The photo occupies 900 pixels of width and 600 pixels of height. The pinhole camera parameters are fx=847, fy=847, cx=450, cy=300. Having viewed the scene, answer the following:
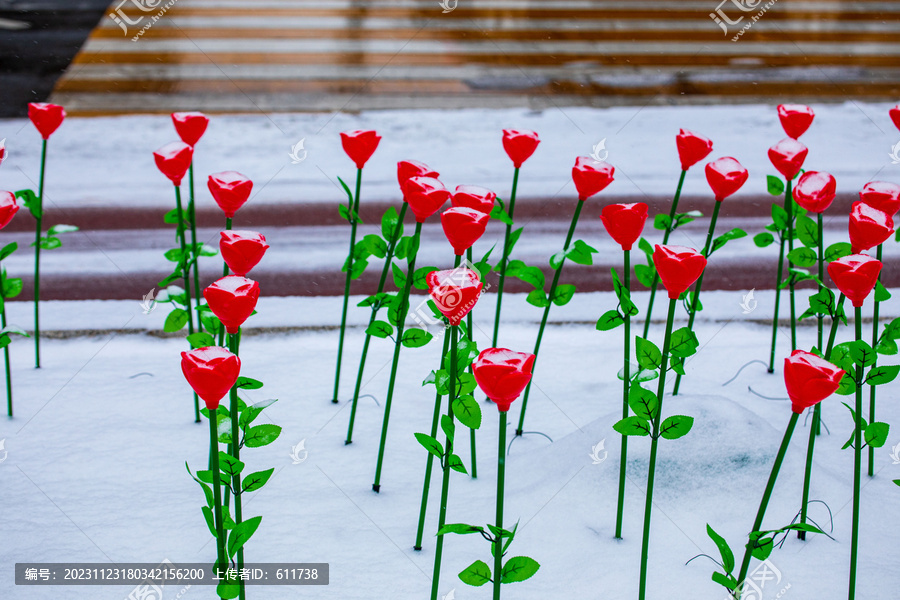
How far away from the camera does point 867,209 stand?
1.06 metres

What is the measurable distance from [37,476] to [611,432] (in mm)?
960

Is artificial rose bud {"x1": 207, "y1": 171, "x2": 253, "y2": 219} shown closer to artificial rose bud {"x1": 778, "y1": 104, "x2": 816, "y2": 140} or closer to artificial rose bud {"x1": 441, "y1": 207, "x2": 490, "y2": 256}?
artificial rose bud {"x1": 441, "y1": 207, "x2": 490, "y2": 256}

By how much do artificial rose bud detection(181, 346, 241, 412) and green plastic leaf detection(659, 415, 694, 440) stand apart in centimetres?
51

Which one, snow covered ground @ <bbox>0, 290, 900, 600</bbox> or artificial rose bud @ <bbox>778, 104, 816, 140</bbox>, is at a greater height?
artificial rose bud @ <bbox>778, 104, 816, 140</bbox>

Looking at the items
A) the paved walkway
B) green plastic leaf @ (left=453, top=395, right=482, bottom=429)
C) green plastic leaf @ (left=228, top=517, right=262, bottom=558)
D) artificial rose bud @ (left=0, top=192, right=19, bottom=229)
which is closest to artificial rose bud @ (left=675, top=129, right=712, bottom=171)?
green plastic leaf @ (left=453, top=395, right=482, bottom=429)

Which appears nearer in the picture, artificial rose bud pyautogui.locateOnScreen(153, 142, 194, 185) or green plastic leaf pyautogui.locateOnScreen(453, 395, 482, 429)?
green plastic leaf pyautogui.locateOnScreen(453, 395, 482, 429)

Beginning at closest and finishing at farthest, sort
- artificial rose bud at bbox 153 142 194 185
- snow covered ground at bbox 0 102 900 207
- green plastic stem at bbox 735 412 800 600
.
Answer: green plastic stem at bbox 735 412 800 600
artificial rose bud at bbox 153 142 194 185
snow covered ground at bbox 0 102 900 207

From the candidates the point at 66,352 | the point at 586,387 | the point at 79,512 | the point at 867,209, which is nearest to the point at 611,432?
the point at 586,387

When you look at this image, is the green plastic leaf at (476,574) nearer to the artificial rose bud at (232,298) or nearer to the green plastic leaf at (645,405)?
the green plastic leaf at (645,405)

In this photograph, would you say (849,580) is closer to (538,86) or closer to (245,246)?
(245,246)

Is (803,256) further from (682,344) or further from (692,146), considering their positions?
(682,344)

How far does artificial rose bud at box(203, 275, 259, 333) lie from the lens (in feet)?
2.80

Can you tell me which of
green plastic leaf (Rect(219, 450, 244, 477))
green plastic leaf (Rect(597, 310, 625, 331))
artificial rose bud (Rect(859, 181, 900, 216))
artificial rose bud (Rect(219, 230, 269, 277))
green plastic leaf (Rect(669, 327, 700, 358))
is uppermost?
artificial rose bud (Rect(859, 181, 900, 216))

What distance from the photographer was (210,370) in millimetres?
808
